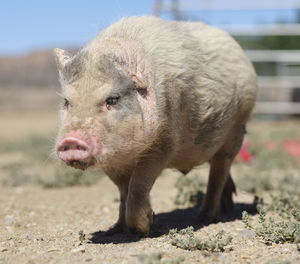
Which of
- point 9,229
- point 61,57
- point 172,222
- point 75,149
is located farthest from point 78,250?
point 61,57

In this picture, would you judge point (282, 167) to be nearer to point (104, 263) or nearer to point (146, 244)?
point (146, 244)

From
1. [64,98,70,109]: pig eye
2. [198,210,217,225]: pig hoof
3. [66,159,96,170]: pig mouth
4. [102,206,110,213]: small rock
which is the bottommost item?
[102,206,110,213]: small rock

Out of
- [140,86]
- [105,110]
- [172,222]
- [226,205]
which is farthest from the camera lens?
[226,205]

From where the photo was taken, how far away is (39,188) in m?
7.95

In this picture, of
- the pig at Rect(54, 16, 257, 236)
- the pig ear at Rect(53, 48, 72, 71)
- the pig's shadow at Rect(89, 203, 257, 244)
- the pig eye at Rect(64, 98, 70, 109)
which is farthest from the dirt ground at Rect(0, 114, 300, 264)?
the pig ear at Rect(53, 48, 72, 71)

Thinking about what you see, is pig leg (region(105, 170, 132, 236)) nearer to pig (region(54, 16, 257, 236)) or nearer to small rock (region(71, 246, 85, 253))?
pig (region(54, 16, 257, 236))

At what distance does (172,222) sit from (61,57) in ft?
5.88

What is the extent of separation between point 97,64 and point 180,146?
43.0 inches

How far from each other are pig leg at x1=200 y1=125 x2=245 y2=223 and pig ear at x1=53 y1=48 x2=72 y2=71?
72.8 inches

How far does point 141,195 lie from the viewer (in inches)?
172

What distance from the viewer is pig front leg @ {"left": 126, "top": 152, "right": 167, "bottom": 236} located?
434cm

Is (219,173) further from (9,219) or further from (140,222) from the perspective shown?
(9,219)

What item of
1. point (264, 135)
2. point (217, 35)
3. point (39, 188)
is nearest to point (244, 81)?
point (217, 35)

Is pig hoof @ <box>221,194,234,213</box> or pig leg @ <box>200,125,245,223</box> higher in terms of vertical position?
pig leg @ <box>200,125,245,223</box>
